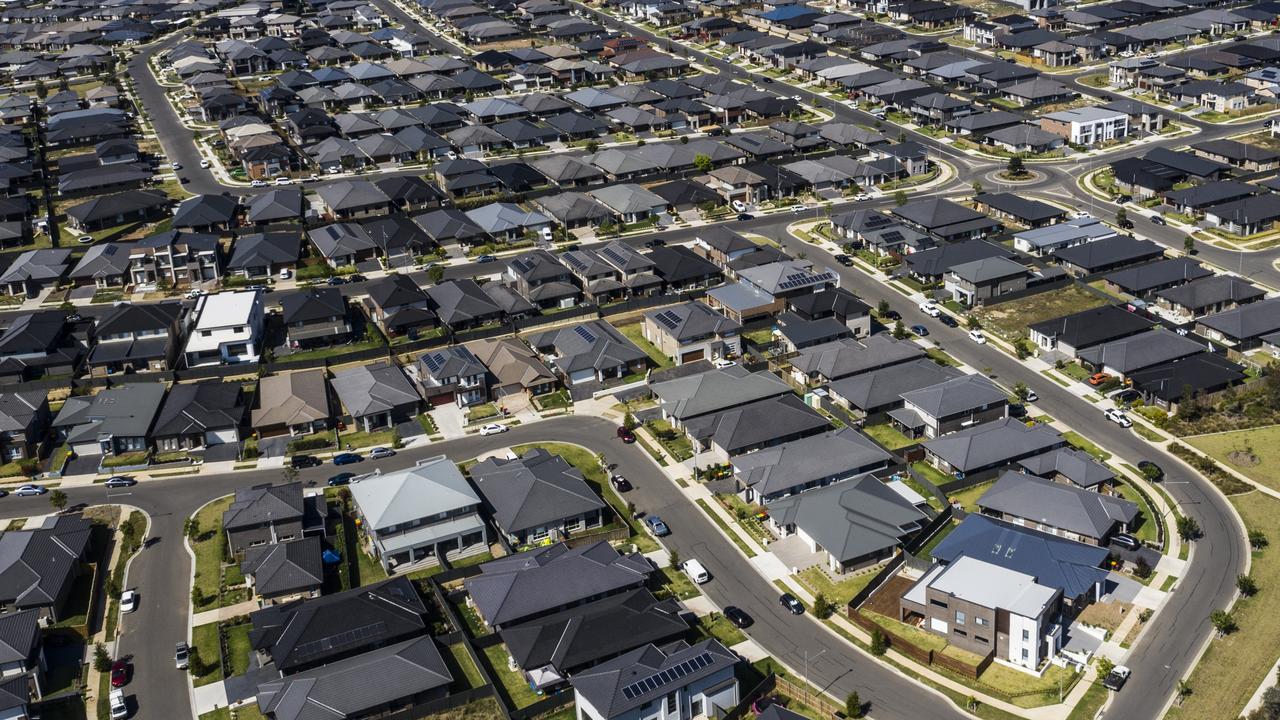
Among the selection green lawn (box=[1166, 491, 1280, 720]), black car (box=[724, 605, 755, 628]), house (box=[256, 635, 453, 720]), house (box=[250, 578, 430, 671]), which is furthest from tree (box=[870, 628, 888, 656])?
house (box=[250, 578, 430, 671])

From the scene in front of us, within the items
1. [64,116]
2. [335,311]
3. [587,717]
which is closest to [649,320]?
[335,311]

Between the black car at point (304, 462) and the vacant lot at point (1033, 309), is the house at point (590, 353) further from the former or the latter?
the vacant lot at point (1033, 309)

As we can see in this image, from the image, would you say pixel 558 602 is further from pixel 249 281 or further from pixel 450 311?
pixel 249 281

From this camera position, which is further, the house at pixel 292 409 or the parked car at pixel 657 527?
the house at pixel 292 409

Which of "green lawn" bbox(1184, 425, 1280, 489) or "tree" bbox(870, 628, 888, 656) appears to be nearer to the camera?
"tree" bbox(870, 628, 888, 656)

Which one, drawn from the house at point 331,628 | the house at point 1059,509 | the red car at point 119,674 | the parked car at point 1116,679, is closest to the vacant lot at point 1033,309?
the house at point 1059,509

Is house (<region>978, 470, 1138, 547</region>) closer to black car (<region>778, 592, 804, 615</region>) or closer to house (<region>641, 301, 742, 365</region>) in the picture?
black car (<region>778, 592, 804, 615</region>)
